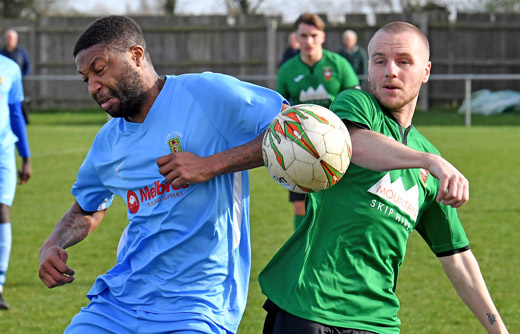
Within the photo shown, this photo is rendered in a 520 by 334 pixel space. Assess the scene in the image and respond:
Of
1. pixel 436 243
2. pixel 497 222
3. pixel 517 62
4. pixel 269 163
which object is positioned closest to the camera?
pixel 269 163

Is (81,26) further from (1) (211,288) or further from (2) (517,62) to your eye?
(1) (211,288)

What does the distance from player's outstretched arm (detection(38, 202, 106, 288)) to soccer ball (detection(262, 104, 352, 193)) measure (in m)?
1.00

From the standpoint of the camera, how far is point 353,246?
314 centimetres

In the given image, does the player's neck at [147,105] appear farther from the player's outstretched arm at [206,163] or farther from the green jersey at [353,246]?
the green jersey at [353,246]

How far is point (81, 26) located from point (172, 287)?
24932 millimetres

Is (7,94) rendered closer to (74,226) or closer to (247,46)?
(74,226)

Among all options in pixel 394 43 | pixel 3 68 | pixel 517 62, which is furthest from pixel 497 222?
pixel 517 62

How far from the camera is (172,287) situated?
322 centimetres

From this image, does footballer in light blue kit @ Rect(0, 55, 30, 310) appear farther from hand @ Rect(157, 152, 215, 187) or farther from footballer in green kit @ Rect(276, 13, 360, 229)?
hand @ Rect(157, 152, 215, 187)

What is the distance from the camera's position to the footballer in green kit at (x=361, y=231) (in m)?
3.09

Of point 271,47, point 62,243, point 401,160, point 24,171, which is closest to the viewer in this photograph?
point 401,160

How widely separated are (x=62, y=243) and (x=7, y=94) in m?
3.51

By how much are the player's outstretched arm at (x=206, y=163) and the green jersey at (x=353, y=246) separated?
0.30 meters

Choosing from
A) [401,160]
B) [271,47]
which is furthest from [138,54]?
[271,47]
